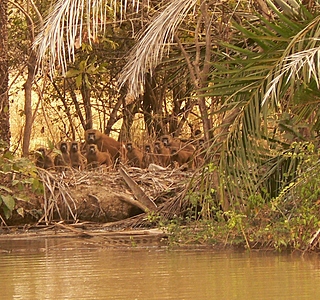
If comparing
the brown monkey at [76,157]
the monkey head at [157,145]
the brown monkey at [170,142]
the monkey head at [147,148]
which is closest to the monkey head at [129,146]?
the monkey head at [147,148]

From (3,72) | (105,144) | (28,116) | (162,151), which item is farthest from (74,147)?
(28,116)

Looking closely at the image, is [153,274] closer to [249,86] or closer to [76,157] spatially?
[249,86]

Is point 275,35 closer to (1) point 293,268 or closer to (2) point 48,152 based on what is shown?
(1) point 293,268

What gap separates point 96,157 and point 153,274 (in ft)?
30.0

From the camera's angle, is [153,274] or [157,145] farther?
[157,145]

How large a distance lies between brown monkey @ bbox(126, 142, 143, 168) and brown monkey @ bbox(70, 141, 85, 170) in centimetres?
79

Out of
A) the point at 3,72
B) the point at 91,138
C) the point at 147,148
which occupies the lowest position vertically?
the point at 147,148

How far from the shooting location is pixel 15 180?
13.9 metres

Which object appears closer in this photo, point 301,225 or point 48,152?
point 301,225

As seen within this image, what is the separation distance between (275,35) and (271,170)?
1.55m

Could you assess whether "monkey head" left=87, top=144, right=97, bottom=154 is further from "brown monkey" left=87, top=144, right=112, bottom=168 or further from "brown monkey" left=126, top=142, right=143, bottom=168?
"brown monkey" left=126, top=142, right=143, bottom=168

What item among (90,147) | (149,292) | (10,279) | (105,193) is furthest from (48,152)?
(149,292)

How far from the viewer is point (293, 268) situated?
905 cm

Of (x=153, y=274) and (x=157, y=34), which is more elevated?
(x=157, y=34)
